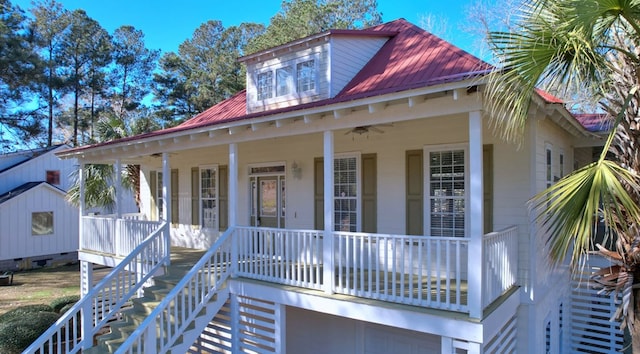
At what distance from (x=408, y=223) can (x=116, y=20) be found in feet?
106

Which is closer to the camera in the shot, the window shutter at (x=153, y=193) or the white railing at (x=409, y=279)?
the white railing at (x=409, y=279)

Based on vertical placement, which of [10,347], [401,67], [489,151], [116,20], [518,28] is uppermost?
[116,20]

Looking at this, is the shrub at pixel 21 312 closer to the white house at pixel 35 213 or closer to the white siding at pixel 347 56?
the white siding at pixel 347 56

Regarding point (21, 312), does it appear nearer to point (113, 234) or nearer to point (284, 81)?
point (113, 234)

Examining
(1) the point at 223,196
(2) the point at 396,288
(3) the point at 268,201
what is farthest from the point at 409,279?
(1) the point at 223,196

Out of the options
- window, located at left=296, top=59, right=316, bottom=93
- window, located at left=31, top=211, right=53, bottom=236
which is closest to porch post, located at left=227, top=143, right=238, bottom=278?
window, located at left=296, top=59, right=316, bottom=93

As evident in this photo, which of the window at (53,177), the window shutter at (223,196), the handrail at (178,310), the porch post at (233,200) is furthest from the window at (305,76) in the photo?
the window at (53,177)

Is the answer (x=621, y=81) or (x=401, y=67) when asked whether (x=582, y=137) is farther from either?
(x=621, y=81)

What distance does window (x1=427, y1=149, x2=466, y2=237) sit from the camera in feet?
23.1

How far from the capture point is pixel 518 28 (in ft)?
13.8

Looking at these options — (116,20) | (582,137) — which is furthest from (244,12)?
(582,137)

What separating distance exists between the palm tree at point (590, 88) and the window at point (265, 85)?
6211 mm

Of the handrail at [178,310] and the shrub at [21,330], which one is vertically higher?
the handrail at [178,310]

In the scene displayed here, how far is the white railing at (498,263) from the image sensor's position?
5.16m
